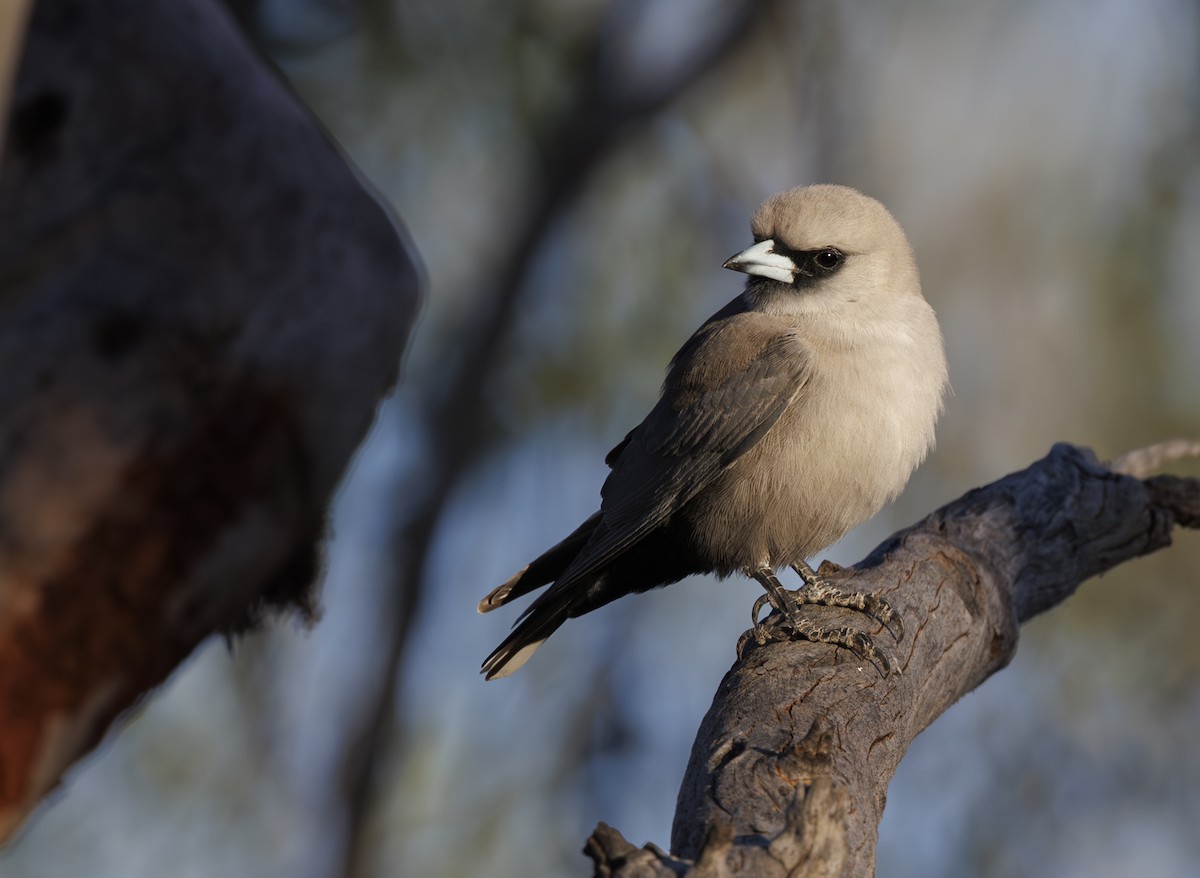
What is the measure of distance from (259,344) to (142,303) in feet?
0.66

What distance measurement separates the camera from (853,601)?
4.18 m

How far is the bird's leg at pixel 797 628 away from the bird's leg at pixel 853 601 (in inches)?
0.7

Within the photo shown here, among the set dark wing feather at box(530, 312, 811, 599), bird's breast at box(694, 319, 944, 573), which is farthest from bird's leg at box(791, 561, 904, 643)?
dark wing feather at box(530, 312, 811, 599)

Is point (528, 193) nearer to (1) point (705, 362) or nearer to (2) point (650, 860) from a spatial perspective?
(1) point (705, 362)

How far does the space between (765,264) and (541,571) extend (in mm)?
1482

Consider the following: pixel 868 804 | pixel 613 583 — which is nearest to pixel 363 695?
pixel 613 583

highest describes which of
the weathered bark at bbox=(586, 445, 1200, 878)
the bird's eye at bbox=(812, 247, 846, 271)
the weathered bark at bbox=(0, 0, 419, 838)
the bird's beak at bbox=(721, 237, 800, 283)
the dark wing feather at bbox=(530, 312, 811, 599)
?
the bird's beak at bbox=(721, 237, 800, 283)

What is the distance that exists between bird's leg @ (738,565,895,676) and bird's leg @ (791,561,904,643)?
0.02 metres

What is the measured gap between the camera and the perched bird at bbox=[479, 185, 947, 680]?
448 cm

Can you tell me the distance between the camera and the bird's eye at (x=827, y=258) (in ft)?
16.0

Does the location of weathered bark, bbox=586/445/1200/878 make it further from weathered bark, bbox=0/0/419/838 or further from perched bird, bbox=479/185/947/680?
weathered bark, bbox=0/0/419/838

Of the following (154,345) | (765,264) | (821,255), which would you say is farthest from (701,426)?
(154,345)

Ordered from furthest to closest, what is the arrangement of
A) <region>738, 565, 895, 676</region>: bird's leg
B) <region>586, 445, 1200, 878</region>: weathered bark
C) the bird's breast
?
1. the bird's breast
2. <region>738, 565, 895, 676</region>: bird's leg
3. <region>586, 445, 1200, 878</region>: weathered bark

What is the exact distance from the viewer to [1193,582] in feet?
27.1
